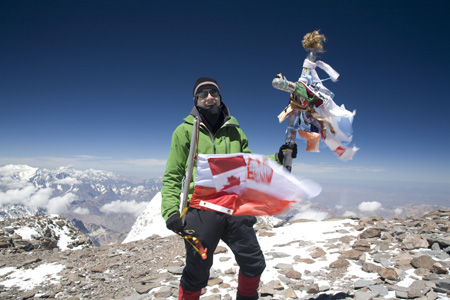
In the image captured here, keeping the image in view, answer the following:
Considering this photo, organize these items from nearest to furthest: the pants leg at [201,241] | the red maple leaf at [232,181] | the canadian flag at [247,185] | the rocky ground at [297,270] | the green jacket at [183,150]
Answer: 1. the pants leg at [201,241]
2. the green jacket at [183,150]
3. the canadian flag at [247,185]
4. the red maple leaf at [232,181]
5. the rocky ground at [297,270]

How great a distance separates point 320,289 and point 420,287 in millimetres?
1622

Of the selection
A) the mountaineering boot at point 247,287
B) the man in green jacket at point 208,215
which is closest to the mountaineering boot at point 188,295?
the man in green jacket at point 208,215

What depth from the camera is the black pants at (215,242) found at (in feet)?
9.36

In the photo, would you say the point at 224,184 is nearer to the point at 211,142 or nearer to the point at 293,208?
the point at 211,142

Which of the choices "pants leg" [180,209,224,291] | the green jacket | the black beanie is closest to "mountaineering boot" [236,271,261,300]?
"pants leg" [180,209,224,291]

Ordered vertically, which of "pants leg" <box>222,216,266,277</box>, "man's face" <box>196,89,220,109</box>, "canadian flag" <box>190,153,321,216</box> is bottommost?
"pants leg" <box>222,216,266,277</box>

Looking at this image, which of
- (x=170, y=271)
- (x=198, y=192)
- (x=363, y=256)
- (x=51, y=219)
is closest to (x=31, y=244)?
(x=51, y=219)

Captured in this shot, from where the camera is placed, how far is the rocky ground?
4371mm

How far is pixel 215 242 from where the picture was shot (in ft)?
9.55

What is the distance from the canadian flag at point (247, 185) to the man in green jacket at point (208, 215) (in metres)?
0.12

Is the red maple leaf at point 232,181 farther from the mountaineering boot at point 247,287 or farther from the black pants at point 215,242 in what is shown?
the mountaineering boot at point 247,287

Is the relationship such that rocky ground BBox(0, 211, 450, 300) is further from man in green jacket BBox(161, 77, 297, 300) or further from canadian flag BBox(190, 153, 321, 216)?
canadian flag BBox(190, 153, 321, 216)

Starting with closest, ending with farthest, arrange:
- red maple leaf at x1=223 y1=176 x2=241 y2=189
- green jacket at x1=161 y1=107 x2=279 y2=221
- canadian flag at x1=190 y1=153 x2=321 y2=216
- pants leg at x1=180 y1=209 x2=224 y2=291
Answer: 1. pants leg at x1=180 y1=209 x2=224 y2=291
2. green jacket at x1=161 y1=107 x2=279 y2=221
3. canadian flag at x1=190 y1=153 x2=321 y2=216
4. red maple leaf at x1=223 y1=176 x2=241 y2=189

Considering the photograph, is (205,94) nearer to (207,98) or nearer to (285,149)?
(207,98)
